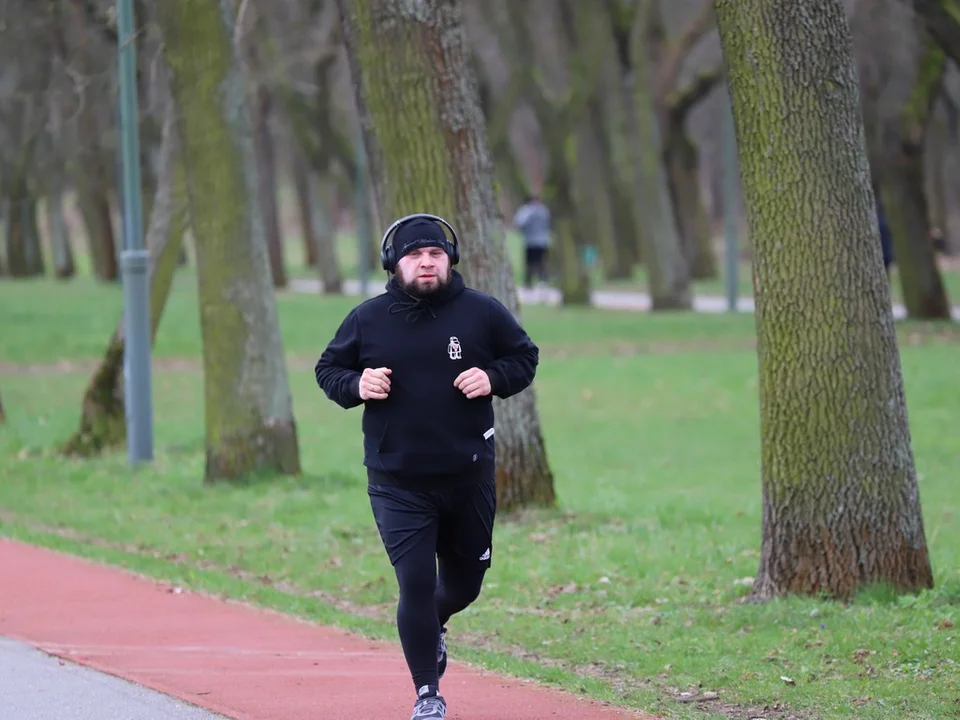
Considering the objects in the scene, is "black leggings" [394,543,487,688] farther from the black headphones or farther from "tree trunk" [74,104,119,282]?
"tree trunk" [74,104,119,282]

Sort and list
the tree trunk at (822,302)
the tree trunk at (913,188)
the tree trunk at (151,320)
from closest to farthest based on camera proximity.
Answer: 1. the tree trunk at (822,302)
2. the tree trunk at (151,320)
3. the tree trunk at (913,188)

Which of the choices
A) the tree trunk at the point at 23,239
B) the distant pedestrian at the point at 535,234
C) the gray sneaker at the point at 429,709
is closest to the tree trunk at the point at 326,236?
the distant pedestrian at the point at 535,234

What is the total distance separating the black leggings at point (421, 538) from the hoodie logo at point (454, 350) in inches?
19.5

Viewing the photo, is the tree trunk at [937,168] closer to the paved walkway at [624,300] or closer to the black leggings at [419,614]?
the paved walkway at [624,300]

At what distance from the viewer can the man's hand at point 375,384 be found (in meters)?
6.00

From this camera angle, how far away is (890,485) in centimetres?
827

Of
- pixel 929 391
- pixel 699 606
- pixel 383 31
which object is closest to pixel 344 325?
pixel 699 606

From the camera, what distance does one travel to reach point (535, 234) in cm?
3841

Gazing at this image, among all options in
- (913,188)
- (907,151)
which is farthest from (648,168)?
(907,151)

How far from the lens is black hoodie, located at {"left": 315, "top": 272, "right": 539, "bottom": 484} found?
6.09m

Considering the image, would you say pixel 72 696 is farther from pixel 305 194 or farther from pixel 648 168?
pixel 305 194

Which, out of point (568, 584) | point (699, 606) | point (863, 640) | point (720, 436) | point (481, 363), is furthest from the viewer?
point (720, 436)

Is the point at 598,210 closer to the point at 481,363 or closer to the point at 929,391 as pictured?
the point at 929,391

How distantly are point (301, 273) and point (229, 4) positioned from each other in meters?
46.2
